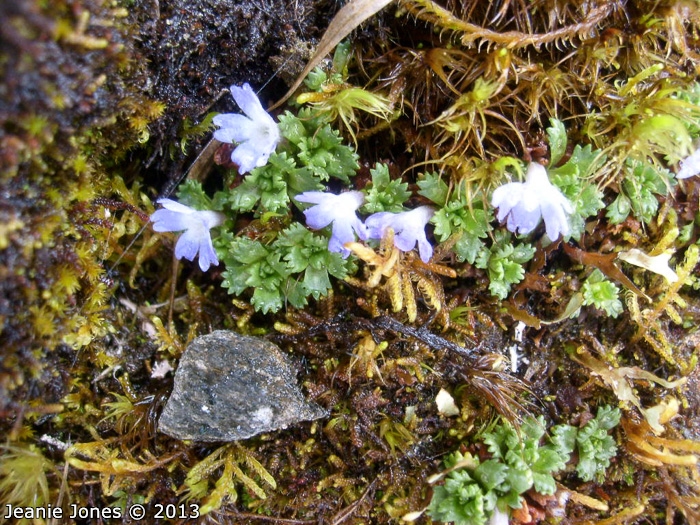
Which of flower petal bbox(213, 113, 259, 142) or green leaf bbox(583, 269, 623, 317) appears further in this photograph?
green leaf bbox(583, 269, 623, 317)

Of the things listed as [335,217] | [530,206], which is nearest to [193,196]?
[335,217]

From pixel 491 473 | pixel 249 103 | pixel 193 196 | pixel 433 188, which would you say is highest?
pixel 249 103

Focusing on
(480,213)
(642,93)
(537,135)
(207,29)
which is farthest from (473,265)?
(207,29)

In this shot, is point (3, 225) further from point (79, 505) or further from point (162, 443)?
point (79, 505)

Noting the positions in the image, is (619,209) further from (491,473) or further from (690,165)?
(491,473)

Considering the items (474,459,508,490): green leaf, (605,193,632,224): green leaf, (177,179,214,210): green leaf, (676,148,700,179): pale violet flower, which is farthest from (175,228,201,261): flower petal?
(676,148,700,179): pale violet flower

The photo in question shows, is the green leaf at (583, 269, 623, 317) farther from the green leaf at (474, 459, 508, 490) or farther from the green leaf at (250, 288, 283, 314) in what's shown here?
the green leaf at (250, 288, 283, 314)

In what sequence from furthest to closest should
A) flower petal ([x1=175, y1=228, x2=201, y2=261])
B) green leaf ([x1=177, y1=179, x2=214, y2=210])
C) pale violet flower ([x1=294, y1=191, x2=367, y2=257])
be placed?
green leaf ([x1=177, y1=179, x2=214, y2=210]) → flower petal ([x1=175, y1=228, x2=201, y2=261]) → pale violet flower ([x1=294, y1=191, x2=367, y2=257])

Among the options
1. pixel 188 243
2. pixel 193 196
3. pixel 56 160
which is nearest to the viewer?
pixel 56 160
